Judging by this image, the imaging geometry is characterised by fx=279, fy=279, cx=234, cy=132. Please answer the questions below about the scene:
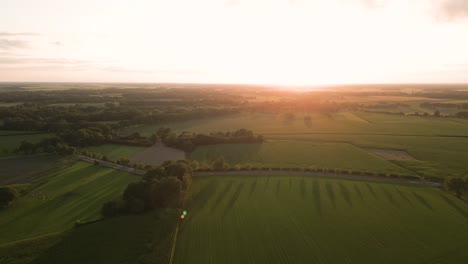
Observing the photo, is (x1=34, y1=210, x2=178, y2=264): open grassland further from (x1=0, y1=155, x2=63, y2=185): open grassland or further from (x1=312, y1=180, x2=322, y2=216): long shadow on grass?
(x1=0, y1=155, x2=63, y2=185): open grassland

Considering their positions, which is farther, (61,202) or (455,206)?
(61,202)

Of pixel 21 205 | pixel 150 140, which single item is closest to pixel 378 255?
pixel 21 205

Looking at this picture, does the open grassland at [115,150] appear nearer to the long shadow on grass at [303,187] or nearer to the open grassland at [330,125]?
the open grassland at [330,125]

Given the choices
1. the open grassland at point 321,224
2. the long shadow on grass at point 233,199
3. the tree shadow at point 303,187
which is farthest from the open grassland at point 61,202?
the tree shadow at point 303,187

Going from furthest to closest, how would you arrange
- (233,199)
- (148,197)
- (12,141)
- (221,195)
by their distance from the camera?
(12,141) < (221,195) < (233,199) < (148,197)

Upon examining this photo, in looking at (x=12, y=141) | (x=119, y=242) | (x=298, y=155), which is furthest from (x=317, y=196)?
(x=12, y=141)

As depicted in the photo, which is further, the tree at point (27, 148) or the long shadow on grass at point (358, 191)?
the tree at point (27, 148)

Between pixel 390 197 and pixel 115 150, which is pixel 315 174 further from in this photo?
pixel 115 150

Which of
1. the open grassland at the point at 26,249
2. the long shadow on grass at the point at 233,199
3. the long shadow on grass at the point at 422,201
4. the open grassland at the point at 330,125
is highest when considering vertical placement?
the open grassland at the point at 330,125
